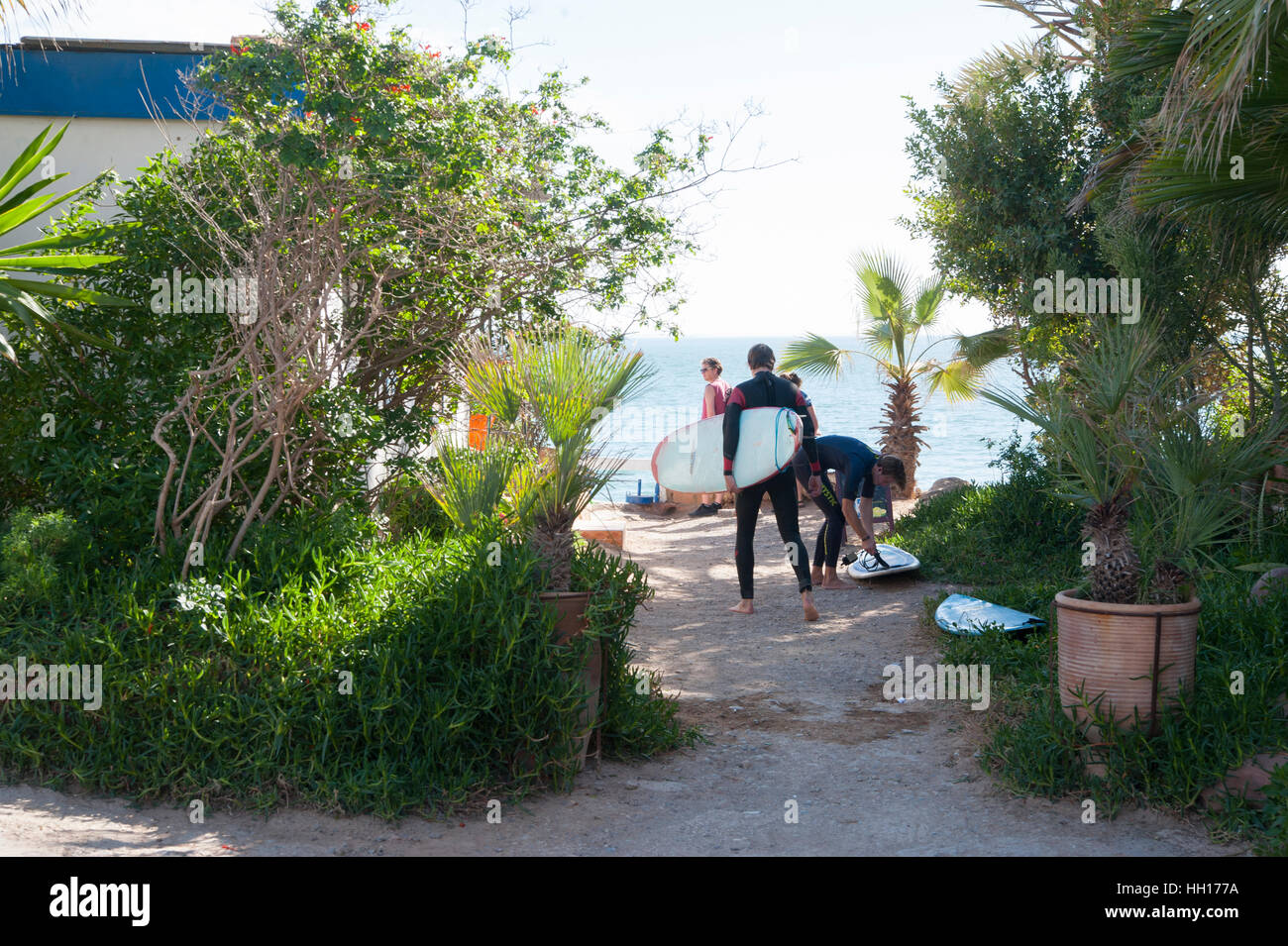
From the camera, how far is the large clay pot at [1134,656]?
433 centimetres

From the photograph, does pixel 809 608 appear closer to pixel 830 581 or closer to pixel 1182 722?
pixel 830 581

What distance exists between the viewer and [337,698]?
14.6ft

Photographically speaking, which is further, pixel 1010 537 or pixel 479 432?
pixel 1010 537

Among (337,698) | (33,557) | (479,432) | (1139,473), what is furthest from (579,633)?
(33,557)

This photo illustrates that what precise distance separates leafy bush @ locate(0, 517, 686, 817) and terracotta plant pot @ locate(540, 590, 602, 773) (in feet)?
0.25

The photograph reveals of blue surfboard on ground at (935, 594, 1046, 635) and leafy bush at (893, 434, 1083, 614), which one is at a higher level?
leafy bush at (893, 434, 1083, 614)

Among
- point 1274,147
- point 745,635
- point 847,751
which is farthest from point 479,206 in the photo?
point 1274,147

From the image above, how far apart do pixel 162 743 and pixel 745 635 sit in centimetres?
432

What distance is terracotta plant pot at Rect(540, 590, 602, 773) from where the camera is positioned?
4.68 metres

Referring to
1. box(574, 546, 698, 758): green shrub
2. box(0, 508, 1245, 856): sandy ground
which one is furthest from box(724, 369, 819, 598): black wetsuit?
box(574, 546, 698, 758): green shrub

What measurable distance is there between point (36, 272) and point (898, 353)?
12.3 m

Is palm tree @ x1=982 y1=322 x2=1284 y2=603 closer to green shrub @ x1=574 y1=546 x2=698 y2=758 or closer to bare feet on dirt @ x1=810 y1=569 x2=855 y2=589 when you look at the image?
green shrub @ x1=574 y1=546 x2=698 y2=758

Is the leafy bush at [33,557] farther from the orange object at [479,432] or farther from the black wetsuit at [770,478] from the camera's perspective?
the black wetsuit at [770,478]

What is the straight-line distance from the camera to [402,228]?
22.9 feet
